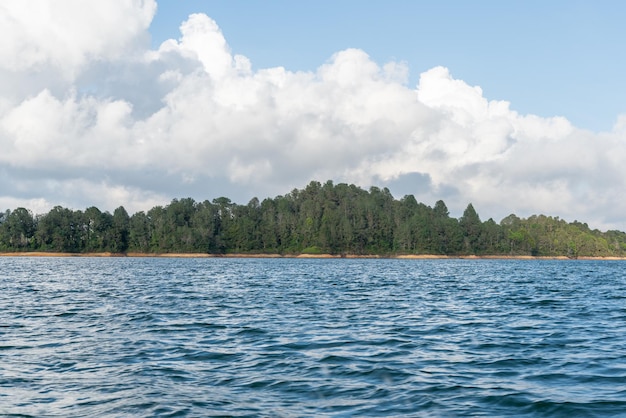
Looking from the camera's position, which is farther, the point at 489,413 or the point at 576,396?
the point at 576,396

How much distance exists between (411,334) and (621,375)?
885cm

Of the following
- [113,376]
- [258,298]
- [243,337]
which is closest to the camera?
[113,376]

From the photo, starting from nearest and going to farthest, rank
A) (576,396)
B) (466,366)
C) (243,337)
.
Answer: (576,396) < (466,366) < (243,337)

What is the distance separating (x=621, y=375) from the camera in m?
17.0

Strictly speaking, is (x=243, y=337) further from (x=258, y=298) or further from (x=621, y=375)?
(x=258, y=298)

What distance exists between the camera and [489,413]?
13281mm

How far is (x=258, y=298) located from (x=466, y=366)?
85.3 ft

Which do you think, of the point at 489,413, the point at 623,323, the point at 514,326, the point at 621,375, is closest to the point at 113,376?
the point at 489,413

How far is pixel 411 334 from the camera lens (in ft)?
80.8

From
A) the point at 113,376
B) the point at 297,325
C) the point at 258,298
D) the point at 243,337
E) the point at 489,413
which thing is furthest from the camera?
the point at 258,298

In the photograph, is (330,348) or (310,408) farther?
(330,348)

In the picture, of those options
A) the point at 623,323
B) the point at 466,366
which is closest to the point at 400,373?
the point at 466,366

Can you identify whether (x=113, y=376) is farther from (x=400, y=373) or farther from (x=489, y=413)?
(x=489, y=413)

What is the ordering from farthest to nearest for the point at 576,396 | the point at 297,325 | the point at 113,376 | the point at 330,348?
the point at 297,325 < the point at 330,348 < the point at 113,376 < the point at 576,396
